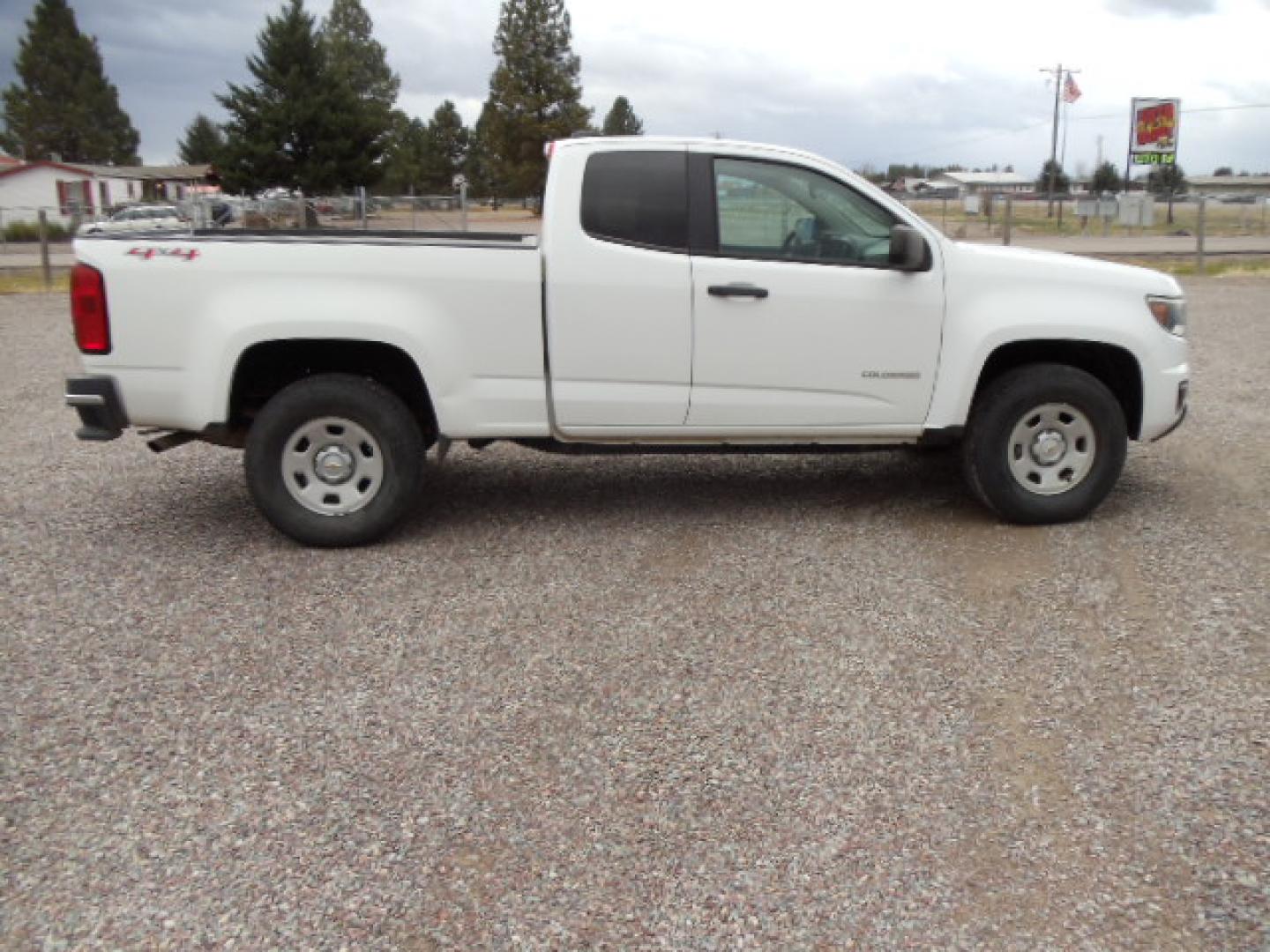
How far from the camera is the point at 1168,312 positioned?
5.85 m

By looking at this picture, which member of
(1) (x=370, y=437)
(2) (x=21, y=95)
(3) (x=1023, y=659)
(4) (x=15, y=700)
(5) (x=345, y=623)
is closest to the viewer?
(4) (x=15, y=700)

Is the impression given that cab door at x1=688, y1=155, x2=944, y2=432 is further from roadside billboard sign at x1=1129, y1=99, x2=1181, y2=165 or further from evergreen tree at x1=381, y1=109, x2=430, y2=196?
evergreen tree at x1=381, y1=109, x2=430, y2=196

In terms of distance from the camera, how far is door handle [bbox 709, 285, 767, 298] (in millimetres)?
5449

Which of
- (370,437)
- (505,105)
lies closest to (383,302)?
(370,437)

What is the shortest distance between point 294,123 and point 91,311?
5090 centimetres

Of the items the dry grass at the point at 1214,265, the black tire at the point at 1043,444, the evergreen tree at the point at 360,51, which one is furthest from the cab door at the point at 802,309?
the evergreen tree at the point at 360,51

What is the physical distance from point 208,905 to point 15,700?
1565 mm

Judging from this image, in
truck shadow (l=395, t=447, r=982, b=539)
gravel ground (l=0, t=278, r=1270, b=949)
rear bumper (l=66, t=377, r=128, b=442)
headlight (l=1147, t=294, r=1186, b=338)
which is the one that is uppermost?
headlight (l=1147, t=294, r=1186, b=338)

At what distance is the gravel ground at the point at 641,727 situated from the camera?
288cm

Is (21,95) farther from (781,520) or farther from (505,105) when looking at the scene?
(781,520)

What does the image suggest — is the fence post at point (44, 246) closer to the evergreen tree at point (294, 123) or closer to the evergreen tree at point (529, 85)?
the evergreen tree at point (294, 123)

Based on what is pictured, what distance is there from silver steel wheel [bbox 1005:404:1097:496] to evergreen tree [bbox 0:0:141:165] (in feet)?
328

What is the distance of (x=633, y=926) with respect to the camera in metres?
2.80

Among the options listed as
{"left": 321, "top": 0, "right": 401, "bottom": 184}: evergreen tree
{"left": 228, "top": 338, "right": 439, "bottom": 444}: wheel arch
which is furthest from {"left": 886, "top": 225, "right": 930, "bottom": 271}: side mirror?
{"left": 321, "top": 0, "right": 401, "bottom": 184}: evergreen tree
